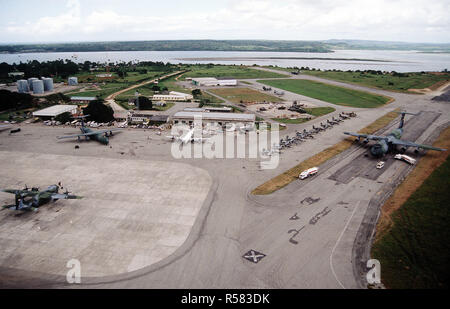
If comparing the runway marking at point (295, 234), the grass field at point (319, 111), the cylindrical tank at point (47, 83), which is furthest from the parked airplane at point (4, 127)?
the grass field at point (319, 111)

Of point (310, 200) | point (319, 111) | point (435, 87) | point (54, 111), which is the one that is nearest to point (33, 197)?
point (310, 200)

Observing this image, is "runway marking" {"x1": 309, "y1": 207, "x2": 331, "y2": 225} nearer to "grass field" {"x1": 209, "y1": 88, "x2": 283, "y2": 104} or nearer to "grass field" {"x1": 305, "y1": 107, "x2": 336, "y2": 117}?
"grass field" {"x1": 305, "y1": 107, "x2": 336, "y2": 117}

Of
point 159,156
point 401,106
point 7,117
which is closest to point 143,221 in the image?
point 159,156

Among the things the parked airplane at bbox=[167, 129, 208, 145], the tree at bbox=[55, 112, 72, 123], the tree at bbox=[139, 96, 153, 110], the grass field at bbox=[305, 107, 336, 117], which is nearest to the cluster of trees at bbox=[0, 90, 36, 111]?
the tree at bbox=[55, 112, 72, 123]

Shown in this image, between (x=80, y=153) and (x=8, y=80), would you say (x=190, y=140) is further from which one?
(x=8, y=80)

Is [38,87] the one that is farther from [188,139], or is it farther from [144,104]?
[188,139]
